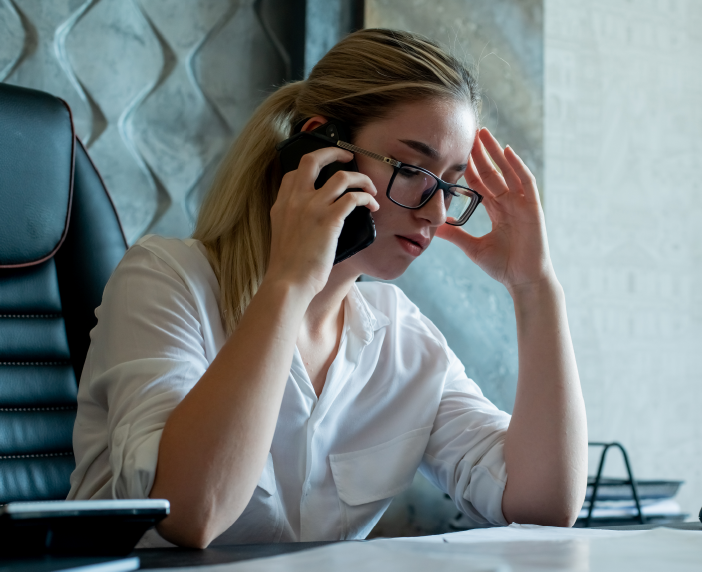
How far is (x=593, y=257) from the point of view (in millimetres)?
1840

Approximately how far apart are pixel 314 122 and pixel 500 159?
311 mm

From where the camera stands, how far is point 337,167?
0.94 meters

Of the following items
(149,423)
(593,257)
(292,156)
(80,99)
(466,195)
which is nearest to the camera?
(149,423)

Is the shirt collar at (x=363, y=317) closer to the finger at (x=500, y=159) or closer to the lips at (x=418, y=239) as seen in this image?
the lips at (x=418, y=239)

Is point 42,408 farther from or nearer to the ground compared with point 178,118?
nearer to the ground

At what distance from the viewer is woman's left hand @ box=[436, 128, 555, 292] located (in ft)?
3.46

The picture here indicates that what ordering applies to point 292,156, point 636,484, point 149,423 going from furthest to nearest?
point 636,484
point 292,156
point 149,423

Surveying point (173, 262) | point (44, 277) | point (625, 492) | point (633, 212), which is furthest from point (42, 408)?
point (633, 212)

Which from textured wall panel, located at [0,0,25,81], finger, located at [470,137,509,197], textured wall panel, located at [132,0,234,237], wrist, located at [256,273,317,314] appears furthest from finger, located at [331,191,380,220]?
textured wall panel, located at [0,0,25,81]

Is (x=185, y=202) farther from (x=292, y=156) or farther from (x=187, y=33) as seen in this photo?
(x=292, y=156)

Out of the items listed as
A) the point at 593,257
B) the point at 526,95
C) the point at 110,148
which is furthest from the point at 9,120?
the point at 593,257

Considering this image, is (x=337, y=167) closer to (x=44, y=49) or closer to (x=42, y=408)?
(x=42, y=408)

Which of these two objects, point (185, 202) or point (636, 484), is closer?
point (636, 484)

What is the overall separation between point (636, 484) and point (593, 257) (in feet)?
2.48
